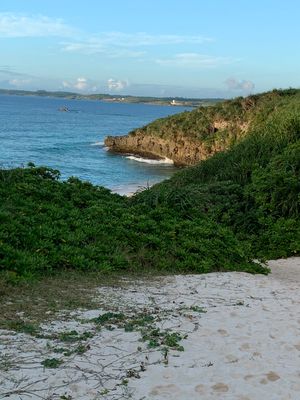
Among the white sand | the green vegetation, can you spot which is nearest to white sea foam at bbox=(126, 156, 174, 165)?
the green vegetation

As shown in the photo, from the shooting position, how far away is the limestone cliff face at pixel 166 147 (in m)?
55.3

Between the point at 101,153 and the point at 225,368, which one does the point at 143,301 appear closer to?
the point at 225,368

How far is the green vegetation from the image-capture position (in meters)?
11.1

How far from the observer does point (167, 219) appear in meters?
14.9

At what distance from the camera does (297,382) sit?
638cm

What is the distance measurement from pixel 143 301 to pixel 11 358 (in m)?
3.20

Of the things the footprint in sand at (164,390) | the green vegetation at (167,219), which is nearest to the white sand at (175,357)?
the footprint in sand at (164,390)

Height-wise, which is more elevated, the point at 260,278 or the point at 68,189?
the point at 68,189

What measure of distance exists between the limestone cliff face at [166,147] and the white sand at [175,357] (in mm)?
43039

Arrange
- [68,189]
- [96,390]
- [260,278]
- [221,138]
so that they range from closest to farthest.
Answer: [96,390] < [260,278] < [68,189] < [221,138]

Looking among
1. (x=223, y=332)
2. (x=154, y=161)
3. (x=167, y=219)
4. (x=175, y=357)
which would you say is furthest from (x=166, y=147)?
(x=175, y=357)

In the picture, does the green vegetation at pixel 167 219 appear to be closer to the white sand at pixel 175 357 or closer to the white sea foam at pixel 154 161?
the white sand at pixel 175 357

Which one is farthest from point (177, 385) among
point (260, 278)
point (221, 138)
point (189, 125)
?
point (189, 125)

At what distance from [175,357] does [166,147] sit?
54333mm
